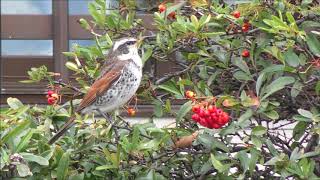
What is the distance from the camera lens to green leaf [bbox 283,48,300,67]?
2.32 m

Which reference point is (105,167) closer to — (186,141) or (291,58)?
(186,141)

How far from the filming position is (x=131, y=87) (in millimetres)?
2479

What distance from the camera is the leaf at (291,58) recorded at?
2324 millimetres

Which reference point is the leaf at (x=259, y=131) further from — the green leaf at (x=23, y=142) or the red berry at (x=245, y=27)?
the green leaf at (x=23, y=142)

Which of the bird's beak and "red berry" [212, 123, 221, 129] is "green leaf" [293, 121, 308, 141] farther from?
the bird's beak

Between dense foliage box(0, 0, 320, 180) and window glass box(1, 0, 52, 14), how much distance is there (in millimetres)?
4449

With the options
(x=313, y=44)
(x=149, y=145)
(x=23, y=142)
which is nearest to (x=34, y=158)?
(x=23, y=142)

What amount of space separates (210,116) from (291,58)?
421mm

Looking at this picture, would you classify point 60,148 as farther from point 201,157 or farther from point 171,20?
point 171,20

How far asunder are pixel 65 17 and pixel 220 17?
4530 mm

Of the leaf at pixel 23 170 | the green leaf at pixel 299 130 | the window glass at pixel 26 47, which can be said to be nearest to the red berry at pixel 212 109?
the green leaf at pixel 299 130

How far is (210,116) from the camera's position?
83.0 inches

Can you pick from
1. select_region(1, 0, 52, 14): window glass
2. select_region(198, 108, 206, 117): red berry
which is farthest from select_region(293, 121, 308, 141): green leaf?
select_region(1, 0, 52, 14): window glass

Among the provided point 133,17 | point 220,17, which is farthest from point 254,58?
point 133,17
